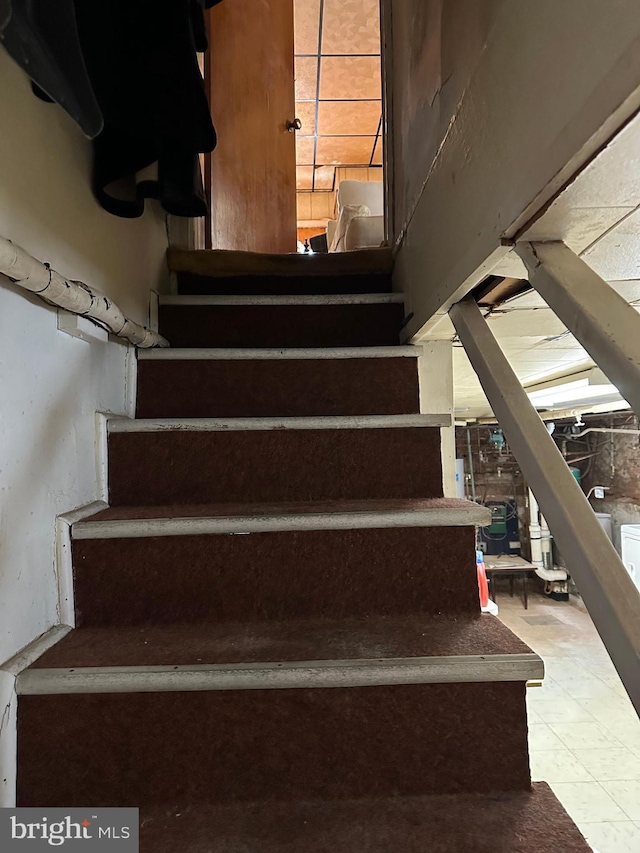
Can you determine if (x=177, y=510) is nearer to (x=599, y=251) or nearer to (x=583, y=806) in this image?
(x=599, y=251)

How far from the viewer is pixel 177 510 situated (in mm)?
1042

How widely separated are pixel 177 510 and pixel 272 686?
40 centimetres

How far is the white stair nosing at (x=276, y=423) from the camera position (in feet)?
3.76

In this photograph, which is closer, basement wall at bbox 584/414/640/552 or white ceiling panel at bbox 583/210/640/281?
white ceiling panel at bbox 583/210/640/281

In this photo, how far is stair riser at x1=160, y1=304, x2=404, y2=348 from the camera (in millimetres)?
1572

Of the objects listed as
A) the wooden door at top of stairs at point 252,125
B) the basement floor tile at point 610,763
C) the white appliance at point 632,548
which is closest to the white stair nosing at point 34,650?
the wooden door at top of stairs at point 252,125

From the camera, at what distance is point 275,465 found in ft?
3.81

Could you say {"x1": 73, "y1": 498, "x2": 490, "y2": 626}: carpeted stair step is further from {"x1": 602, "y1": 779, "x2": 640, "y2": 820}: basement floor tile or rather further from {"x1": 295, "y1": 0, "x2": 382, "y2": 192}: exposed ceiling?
{"x1": 295, "y1": 0, "x2": 382, "y2": 192}: exposed ceiling

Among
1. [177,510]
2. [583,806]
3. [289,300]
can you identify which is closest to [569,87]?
[177,510]

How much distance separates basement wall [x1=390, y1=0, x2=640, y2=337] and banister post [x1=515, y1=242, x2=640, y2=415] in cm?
7

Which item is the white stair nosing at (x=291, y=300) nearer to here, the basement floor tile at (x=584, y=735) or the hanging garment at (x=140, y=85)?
the hanging garment at (x=140, y=85)

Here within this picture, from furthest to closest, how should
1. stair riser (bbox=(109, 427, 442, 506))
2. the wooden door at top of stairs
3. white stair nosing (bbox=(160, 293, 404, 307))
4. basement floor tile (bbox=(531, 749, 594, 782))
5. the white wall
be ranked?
basement floor tile (bbox=(531, 749, 594, 782)) → the wooden door at top of stairs → white stair nosing (bbox=(160, 293, 404, 307)) → stair riser (bbox=(109, 427, 442, 506)) → the white wall

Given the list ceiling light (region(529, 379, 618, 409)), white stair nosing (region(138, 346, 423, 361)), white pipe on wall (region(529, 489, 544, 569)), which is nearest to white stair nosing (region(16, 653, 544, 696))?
white stair nosing (region(138, 346, 423, 361))

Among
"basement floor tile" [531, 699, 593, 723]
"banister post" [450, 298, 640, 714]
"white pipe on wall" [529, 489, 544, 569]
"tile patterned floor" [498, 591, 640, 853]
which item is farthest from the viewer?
"white pipe on wall" [529, 489, 544, 569]
